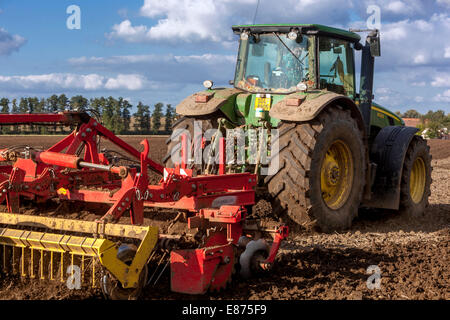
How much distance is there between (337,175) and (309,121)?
0.86 meters

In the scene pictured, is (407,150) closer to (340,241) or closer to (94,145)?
(340,241)

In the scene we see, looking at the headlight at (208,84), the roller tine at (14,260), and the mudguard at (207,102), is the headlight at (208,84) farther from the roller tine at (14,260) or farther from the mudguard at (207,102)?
the roller tine at (14,260)

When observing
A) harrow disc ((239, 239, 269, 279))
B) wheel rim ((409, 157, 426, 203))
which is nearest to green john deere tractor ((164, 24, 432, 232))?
wheel rim ((409, 157, 426, 203))

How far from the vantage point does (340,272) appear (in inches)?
185

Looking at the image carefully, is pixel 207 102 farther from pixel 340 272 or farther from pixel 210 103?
pixel 340 272

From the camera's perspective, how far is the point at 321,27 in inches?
256

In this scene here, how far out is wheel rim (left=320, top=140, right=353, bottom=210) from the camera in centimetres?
630

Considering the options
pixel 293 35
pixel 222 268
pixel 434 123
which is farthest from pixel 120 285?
pixel 434 123

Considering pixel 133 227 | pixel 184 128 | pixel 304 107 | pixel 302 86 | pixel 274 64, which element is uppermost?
pixel 274 64

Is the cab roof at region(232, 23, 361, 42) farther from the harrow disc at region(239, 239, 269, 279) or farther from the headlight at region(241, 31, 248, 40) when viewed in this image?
the harrow disc at region(239, 239, 269, 279)

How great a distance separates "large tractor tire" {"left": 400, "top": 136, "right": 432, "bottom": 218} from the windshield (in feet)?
7.42

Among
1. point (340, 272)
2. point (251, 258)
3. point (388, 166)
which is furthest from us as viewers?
point (388, 166)

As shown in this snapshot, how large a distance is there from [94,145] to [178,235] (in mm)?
1657
